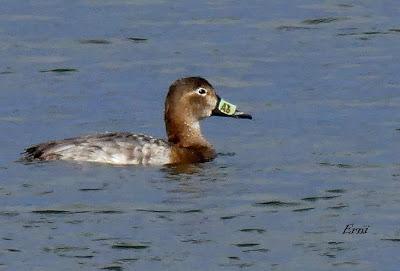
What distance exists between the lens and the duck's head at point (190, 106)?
592 inches

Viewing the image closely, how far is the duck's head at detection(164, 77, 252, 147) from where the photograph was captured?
1505 cm

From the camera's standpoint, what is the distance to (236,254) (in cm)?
1082

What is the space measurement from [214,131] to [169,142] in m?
1.26

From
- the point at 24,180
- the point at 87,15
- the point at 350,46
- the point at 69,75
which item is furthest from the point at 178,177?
the point at 87,15

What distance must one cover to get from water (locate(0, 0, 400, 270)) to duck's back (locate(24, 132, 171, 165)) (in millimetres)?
142

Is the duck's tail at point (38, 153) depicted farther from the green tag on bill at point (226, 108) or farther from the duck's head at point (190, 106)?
the green tag on bill at point (226, 108)

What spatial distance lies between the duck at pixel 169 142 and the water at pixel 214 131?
0.57ft

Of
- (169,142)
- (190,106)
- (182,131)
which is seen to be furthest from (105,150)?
(190,106)

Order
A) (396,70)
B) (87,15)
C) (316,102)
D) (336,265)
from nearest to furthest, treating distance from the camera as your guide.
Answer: (336,265) < (316,102) < (396,70) < (87,15)

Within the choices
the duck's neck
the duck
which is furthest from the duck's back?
the duck's neck

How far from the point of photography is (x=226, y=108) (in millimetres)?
15109

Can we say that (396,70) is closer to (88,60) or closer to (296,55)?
(296,55)

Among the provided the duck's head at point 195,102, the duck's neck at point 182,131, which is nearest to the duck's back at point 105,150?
the duck's neck at point 182,131

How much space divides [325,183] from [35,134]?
344cm
